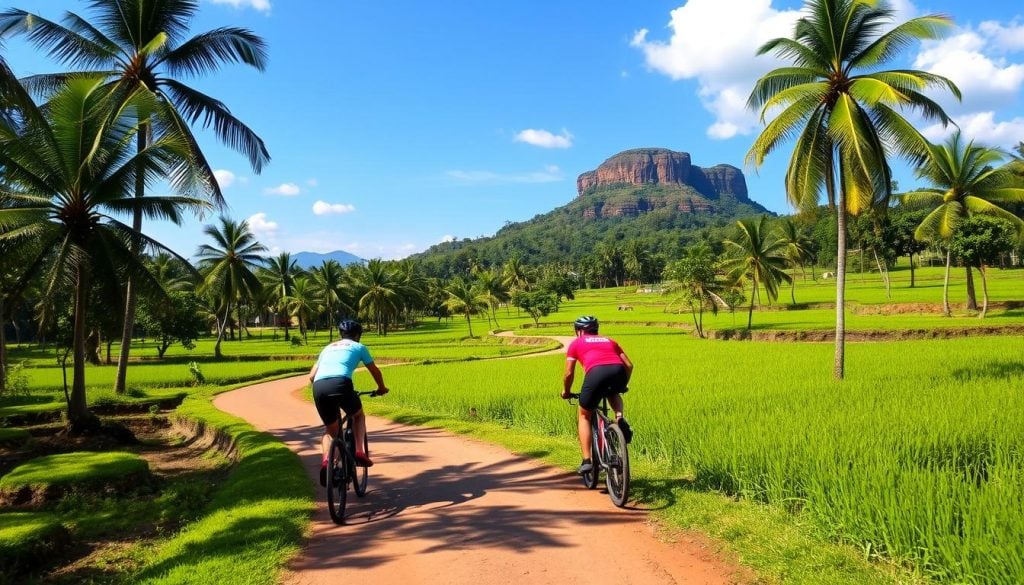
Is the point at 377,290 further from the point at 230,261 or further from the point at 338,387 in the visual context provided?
the point at 338,387

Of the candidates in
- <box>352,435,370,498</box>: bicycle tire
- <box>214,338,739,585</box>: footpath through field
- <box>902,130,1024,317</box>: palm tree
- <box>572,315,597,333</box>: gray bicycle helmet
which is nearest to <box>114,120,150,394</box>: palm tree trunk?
<box>214,338,739,585</box>: footpath through field

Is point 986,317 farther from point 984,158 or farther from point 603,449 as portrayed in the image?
point 603,449

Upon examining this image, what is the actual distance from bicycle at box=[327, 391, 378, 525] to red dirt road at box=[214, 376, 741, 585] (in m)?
0.15

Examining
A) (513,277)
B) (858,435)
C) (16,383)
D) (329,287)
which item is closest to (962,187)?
(858,435)

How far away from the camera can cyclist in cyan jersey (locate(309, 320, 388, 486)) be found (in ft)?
18.3

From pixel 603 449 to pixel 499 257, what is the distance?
172 metres

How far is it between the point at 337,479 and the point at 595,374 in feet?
9.34

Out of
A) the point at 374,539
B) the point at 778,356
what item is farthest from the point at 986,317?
the point at 374,539

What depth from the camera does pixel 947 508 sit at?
3.72m

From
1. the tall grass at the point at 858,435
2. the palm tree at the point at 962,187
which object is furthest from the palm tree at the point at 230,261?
the palm tree at the point at 962,187

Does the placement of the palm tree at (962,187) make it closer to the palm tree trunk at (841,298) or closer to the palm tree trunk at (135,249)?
the palm tree trunk at (841,298)

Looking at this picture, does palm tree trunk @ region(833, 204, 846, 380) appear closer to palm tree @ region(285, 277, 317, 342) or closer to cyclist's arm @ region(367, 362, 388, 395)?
cyclist's arm @ region(367, 362, 388, 395)

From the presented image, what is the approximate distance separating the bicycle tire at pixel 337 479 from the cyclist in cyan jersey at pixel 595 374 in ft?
8.20

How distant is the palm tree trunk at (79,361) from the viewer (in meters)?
12.1
